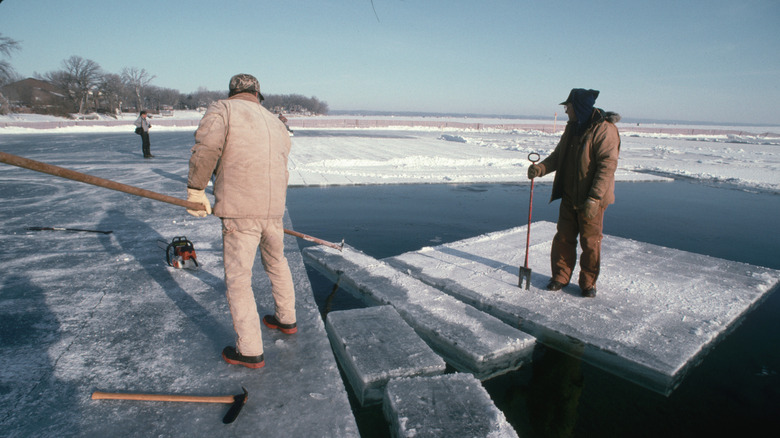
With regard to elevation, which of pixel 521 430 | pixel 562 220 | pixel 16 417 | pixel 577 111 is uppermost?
pixel 577 111

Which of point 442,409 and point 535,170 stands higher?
point 535,170

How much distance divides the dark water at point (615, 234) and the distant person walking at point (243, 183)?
3.24ft

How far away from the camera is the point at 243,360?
253cm

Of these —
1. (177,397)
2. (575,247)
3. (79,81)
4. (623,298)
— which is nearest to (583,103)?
(575,247)

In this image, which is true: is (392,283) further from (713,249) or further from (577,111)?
(713,249)

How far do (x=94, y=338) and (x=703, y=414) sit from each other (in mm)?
4227

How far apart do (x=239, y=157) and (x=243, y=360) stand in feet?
4.29

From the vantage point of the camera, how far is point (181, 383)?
239cm

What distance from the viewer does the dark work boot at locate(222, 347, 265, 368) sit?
2.52 meters

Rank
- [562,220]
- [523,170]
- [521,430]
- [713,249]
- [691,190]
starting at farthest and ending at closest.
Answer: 1. [523,170]
2. [691,190]
3. [713,249]
4. [562,220]
5. [521,430]

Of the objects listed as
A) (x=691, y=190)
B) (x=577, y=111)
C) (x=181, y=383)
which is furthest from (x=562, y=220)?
(x=691, y=190)

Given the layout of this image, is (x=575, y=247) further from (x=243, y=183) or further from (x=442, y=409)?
(x=243, y=183)

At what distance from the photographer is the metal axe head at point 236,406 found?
208cm

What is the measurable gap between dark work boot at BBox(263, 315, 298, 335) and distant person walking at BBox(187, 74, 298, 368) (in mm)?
407
